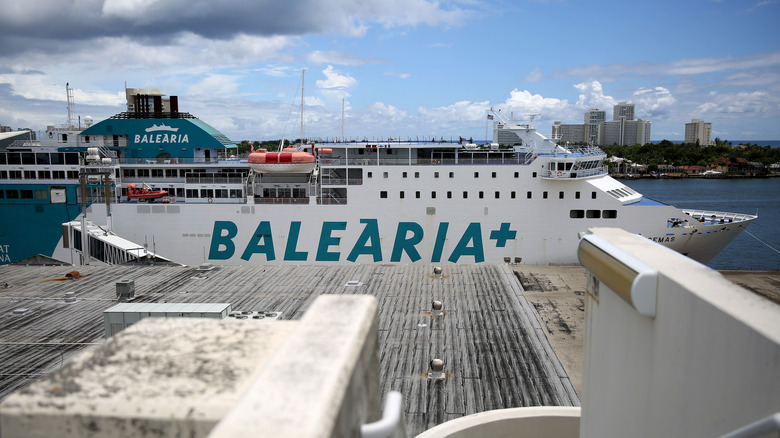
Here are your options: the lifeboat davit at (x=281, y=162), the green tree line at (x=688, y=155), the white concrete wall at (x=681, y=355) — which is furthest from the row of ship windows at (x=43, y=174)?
the green tree line at (x=688, y=155)

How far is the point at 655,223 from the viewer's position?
17.5 m

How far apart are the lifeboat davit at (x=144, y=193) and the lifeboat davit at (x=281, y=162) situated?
3.49m

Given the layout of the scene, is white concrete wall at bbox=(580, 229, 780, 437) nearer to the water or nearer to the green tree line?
the water

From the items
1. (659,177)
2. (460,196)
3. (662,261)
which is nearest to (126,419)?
(662,261)

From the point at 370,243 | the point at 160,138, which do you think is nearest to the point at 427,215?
the point at 370,243

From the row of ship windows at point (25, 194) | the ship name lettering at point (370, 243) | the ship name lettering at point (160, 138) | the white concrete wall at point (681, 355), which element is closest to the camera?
the white concrete wall at point (681, 355)

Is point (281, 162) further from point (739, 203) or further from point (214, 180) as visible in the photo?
point (739, 203)

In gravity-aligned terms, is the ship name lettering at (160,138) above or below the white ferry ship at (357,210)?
above

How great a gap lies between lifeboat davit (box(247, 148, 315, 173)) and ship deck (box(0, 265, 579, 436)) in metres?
5.57

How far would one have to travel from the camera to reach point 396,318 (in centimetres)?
1034

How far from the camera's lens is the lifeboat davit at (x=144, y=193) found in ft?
64.1

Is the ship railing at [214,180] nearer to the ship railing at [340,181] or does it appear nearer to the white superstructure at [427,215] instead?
the white superstructure at [427,215]

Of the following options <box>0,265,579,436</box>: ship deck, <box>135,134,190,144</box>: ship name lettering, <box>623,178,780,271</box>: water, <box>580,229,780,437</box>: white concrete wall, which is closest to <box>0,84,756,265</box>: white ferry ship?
<box>135,134,190,144</box>: ship name lettering

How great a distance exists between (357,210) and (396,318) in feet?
27.6
